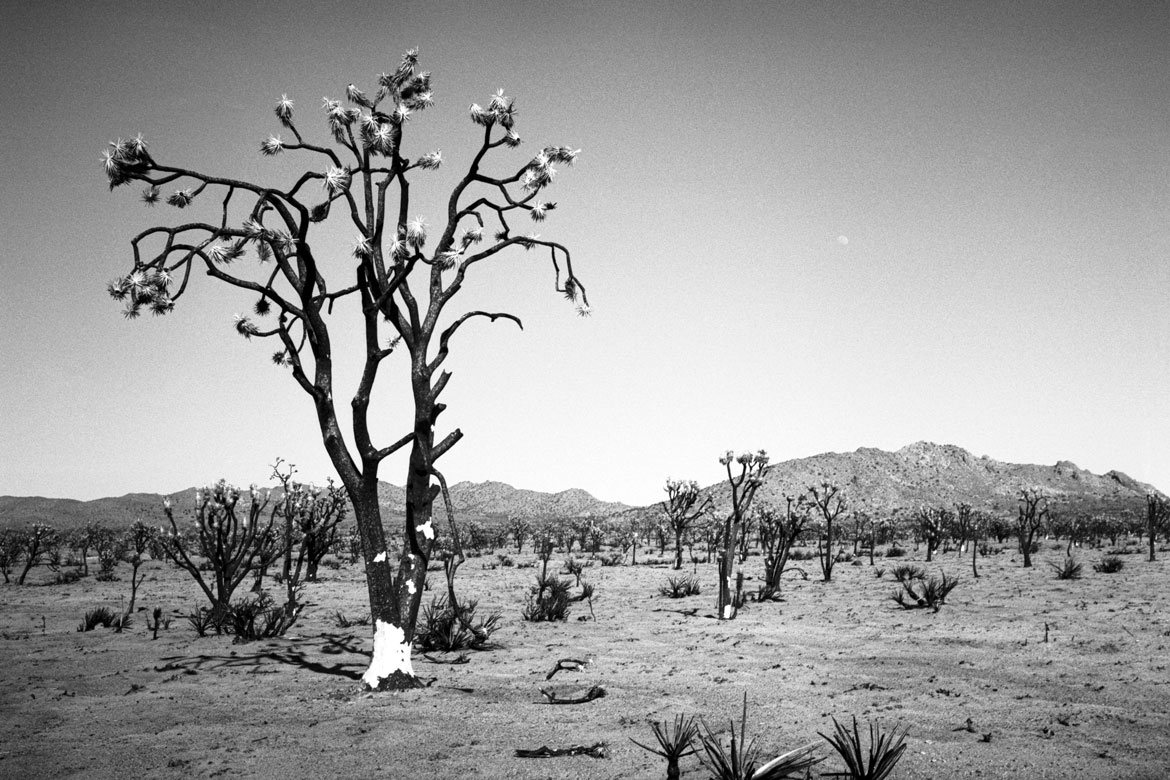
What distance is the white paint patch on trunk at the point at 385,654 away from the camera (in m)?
7.13

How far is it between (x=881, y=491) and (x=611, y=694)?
319 ft

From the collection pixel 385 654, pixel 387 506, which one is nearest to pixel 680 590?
pixel 385 654

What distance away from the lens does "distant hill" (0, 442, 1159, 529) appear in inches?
3536

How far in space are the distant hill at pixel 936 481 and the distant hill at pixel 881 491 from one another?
134 mm

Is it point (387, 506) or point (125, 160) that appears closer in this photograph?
point (125, 160)

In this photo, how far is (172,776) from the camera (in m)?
4.85

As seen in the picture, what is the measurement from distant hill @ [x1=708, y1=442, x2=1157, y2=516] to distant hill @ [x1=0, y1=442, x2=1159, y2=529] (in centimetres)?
13

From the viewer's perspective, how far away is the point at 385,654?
7.16m

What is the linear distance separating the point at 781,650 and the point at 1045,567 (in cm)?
1621

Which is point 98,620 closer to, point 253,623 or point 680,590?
point 253,623

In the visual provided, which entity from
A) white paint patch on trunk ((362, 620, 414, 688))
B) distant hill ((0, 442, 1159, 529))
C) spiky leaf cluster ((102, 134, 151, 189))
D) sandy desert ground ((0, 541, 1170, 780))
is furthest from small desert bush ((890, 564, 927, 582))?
distant hill ((0, 442, 1159, 529))

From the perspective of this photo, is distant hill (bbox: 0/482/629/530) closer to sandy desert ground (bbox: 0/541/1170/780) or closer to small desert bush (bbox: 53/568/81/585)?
small desert bush (bbox: 53/568/81/585)

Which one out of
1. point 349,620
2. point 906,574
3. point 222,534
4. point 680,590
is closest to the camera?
point 222,534

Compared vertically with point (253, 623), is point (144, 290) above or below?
above
